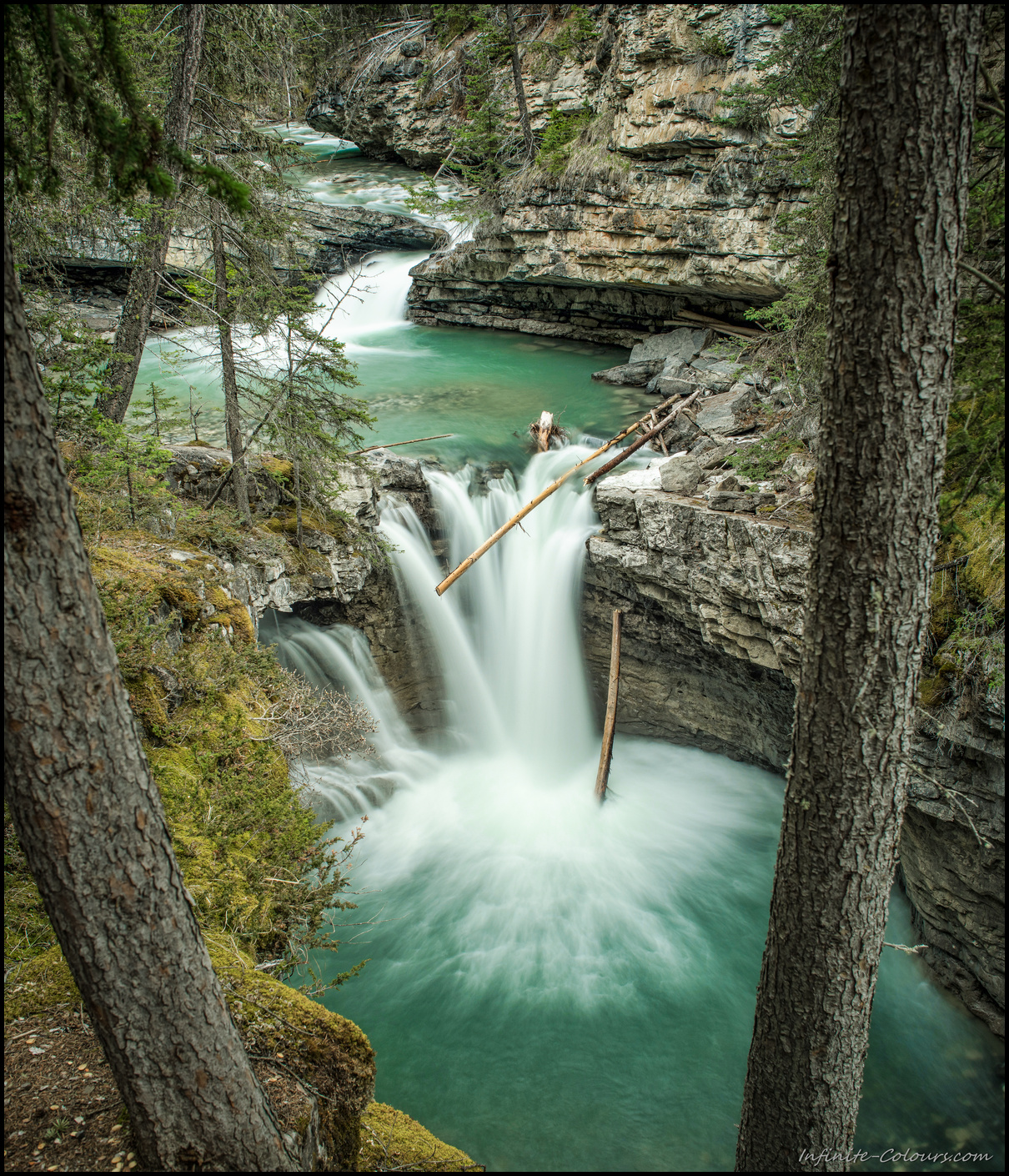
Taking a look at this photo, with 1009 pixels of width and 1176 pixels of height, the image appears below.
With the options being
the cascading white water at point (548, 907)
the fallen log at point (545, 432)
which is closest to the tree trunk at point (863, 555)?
the cascading white water at point (548, 907)

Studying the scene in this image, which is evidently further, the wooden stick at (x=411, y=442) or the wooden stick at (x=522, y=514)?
the wooden stick at (x=411, y=442)

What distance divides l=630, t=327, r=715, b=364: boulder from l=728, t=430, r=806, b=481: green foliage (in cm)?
755

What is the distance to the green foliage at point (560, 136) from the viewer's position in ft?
49.1

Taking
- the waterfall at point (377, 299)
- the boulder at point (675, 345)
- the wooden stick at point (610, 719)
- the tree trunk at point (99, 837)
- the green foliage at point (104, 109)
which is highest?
the waterfall at point (377, 299)

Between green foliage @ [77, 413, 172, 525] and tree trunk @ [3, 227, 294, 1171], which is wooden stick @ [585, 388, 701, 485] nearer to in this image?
green foliage @ [77, 413, 172, 525]

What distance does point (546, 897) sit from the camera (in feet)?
26.5

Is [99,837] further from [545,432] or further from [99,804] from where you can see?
[545,432]

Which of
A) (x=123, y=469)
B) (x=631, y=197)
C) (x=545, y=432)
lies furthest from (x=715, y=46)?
(x=123, y=469)

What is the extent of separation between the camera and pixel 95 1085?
3080 millimetres

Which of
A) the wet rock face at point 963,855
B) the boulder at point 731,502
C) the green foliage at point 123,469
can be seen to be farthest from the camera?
the boulder at point 731,502

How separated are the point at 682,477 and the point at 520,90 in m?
12.1

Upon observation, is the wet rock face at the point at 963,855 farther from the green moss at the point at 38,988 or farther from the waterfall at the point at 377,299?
the waterfall at the point at 377,299

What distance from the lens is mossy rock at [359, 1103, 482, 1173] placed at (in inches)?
143

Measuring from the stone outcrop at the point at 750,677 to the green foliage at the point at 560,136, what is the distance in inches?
371
